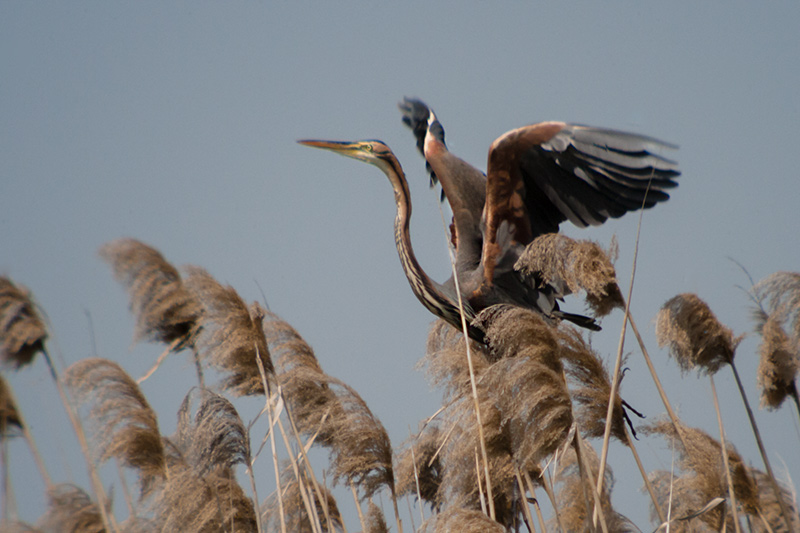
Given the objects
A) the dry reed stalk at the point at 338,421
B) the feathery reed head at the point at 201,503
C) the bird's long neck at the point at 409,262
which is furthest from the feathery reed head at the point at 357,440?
the bird's long neck at the point at 409,262

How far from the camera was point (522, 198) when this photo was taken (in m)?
3.76

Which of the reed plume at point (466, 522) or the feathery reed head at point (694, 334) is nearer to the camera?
the reed plume at point (466, 522)

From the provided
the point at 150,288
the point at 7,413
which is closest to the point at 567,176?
the point at 150,288

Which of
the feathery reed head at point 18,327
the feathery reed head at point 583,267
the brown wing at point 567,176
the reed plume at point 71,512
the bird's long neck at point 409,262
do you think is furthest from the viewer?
the bird's long neck at point 409,262

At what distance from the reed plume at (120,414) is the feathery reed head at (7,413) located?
2.16 ft

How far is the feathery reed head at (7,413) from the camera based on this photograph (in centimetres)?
190

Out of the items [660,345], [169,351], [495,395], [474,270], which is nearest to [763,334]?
[660,345]

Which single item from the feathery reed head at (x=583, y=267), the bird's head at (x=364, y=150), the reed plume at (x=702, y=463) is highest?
the bird's head at (x=364, y=150)

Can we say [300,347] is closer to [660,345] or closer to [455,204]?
[660,345]

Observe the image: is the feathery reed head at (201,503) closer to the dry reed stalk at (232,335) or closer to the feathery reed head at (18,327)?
the dry reed stalk at (232,335)

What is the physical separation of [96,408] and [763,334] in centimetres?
238

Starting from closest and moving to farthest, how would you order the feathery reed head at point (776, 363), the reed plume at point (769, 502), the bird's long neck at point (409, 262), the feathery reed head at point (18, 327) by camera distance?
the feathery reed head at point (18, 327), the feathery reed head at point (776, 363), the reed plume at point (769, 502), the bird's long neck at point (409, 262)

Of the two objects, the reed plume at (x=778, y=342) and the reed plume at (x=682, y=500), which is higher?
the reed plume at (x=778, y=342)

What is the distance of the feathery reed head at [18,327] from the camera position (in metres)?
2.02
